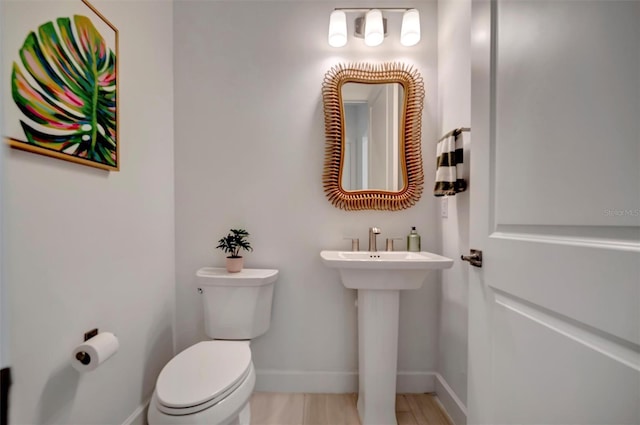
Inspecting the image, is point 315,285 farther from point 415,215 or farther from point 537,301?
point 537,301

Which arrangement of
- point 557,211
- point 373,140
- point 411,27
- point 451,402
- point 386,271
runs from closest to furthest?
point 557,211, point 386,271, point 451,402, point 411,27, point 373,140

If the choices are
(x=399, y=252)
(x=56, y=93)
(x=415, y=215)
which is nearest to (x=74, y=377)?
(x=56, y=93)

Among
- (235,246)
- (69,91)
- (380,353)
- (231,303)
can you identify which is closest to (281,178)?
(235,246)

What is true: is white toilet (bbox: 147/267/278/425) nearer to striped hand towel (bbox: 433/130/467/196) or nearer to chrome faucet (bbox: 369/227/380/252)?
chrome faucet (bbox: 369/227/380/252)

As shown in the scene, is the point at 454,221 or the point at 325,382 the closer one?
the point at 454,221

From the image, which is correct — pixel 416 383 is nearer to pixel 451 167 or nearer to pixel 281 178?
pixel 451 167

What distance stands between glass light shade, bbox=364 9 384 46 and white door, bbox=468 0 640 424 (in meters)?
0.68

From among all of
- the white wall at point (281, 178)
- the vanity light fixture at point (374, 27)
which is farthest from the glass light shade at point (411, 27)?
the white wall at point (281, 178)

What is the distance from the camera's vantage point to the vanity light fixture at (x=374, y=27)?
156cm

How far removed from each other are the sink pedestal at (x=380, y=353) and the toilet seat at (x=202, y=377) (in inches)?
22.8

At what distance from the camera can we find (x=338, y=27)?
157 cm

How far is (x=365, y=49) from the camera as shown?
1.67m

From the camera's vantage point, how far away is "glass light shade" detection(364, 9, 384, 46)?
1557mm

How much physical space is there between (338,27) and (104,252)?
160cm
